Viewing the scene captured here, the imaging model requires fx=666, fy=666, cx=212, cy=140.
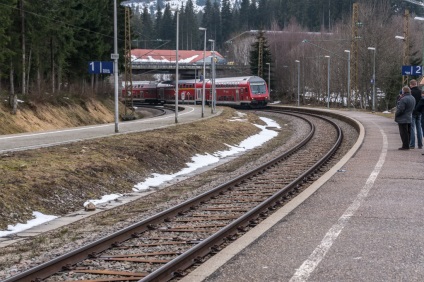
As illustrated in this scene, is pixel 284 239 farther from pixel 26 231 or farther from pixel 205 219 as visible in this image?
pixel 26 231

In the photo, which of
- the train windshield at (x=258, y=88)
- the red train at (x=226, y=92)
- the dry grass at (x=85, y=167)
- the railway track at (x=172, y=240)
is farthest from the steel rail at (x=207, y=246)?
the red train at (x=226, y=92)

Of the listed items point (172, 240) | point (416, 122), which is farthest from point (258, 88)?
point (172, 240)

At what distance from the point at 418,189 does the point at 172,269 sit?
275 inches

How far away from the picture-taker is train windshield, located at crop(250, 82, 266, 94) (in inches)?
2739

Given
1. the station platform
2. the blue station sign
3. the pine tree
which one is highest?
the pine tree

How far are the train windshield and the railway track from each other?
54.0m

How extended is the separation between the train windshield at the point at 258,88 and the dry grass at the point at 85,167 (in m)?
38.8

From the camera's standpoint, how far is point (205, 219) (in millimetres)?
11211

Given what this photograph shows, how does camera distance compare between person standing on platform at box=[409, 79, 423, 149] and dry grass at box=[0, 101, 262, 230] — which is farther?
person standing on platform at box=[409, 79, 423, 149]

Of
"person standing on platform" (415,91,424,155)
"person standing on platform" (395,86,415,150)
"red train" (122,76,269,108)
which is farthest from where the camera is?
"red train" (122,76,269,108)

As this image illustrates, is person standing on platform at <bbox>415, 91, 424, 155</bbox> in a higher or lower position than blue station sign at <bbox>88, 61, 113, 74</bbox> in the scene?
lower

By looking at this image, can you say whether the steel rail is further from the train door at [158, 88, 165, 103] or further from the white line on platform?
the train door at [158, 88, 165, 103]

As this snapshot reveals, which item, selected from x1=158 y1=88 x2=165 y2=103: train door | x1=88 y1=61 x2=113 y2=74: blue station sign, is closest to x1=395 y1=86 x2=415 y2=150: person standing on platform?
x1=88 y1=61 x2=113 y2=74: blue station sign

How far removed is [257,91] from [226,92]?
15.8 ft
